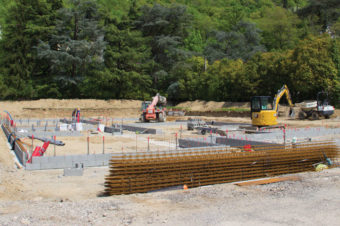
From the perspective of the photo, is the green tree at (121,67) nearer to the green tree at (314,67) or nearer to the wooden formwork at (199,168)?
the green tree at (314,67)

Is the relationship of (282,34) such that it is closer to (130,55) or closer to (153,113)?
(130,55)

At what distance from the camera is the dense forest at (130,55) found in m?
47.9

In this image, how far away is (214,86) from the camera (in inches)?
1988

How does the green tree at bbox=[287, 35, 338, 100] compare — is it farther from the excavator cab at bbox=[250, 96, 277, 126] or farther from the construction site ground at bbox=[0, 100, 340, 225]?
the construction site ground at bbox=[0, 100, 340, 225]

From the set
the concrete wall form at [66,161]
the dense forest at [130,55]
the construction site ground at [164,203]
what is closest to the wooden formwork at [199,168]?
the construction site ground at [164,203]

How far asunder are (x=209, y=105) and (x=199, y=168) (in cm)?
4128

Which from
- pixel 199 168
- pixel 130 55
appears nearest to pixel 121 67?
pixel 130 55

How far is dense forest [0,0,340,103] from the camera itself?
157 ft

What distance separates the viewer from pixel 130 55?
56031 millimetres

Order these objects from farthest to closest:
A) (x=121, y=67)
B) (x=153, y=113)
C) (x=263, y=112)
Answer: (x=121, y=67) → (x=153, y=113) → (x=263, y=112)

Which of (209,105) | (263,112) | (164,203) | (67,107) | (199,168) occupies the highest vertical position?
(209,105)

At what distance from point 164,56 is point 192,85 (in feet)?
37.5

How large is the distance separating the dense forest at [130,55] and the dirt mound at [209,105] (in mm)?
1059

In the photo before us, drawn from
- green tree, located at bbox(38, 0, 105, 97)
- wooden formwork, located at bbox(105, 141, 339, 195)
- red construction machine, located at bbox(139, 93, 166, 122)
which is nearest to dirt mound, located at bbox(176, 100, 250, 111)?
red construction machine, located at bbox(139, 93, 166, 122)
